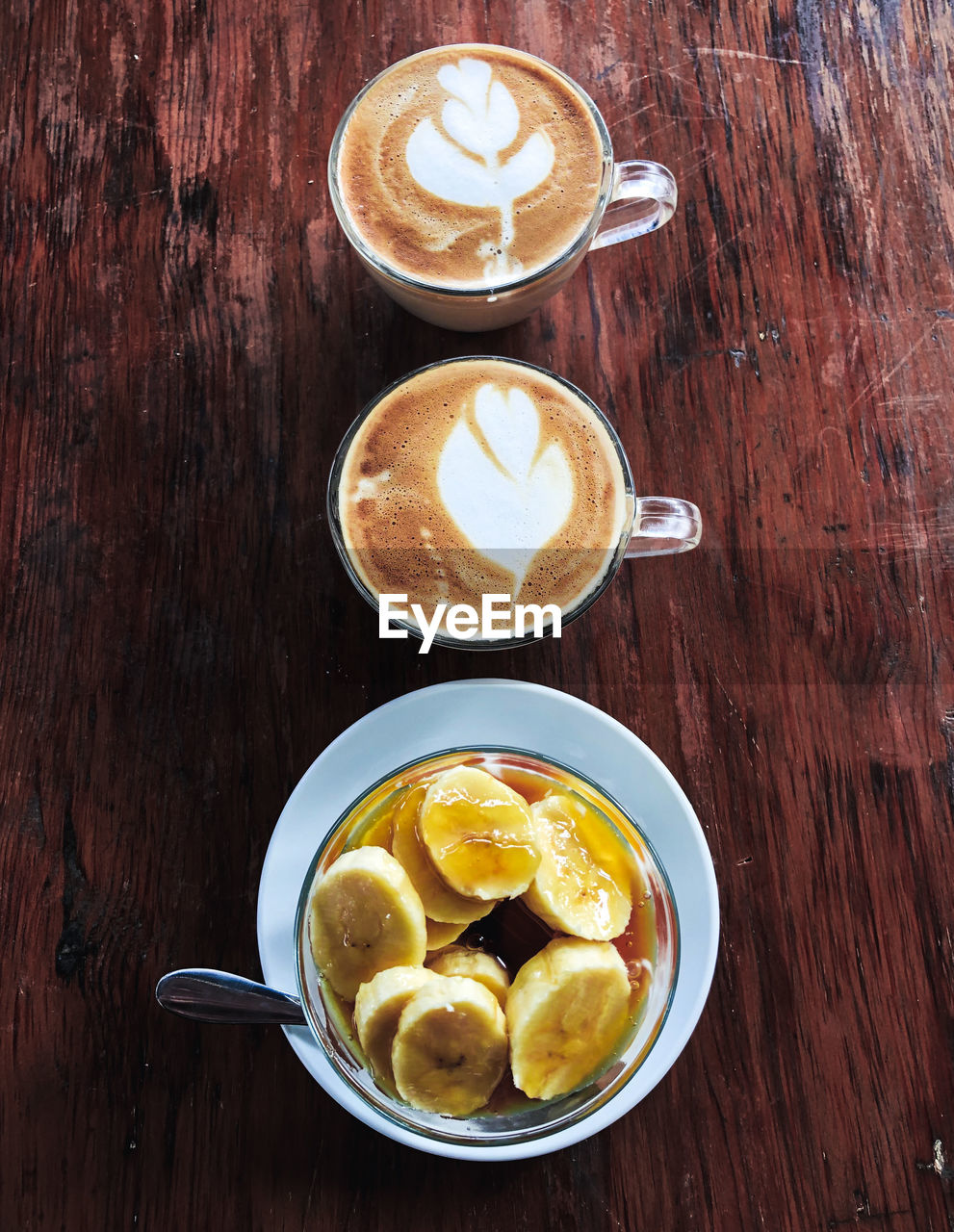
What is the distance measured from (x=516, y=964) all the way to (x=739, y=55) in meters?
1.38

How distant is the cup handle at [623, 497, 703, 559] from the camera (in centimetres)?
122

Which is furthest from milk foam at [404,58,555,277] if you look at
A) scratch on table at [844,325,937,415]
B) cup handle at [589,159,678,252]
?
scratch on table at [844,325,937,415]

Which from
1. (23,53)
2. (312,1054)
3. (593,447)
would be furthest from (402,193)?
(312,1054)

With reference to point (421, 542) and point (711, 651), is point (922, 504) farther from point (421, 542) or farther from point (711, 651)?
point (421, 542)

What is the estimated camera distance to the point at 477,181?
123 centimetres

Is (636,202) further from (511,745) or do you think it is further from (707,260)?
(511,745)

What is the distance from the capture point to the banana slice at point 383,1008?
96 cm

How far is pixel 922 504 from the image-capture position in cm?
138

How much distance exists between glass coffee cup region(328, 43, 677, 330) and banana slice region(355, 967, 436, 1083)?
82cm

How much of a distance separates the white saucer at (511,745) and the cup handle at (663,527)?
0.23m

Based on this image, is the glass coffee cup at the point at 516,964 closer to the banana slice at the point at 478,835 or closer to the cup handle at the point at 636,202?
the banana slice at the point at 478,835

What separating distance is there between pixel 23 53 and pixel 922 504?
1.54 metres

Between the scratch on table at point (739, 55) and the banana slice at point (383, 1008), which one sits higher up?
the scratch on table at point (739, 55)

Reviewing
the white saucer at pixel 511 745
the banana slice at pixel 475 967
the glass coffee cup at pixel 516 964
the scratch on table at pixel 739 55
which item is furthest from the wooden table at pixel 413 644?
the banana slice at pixel 475 967
